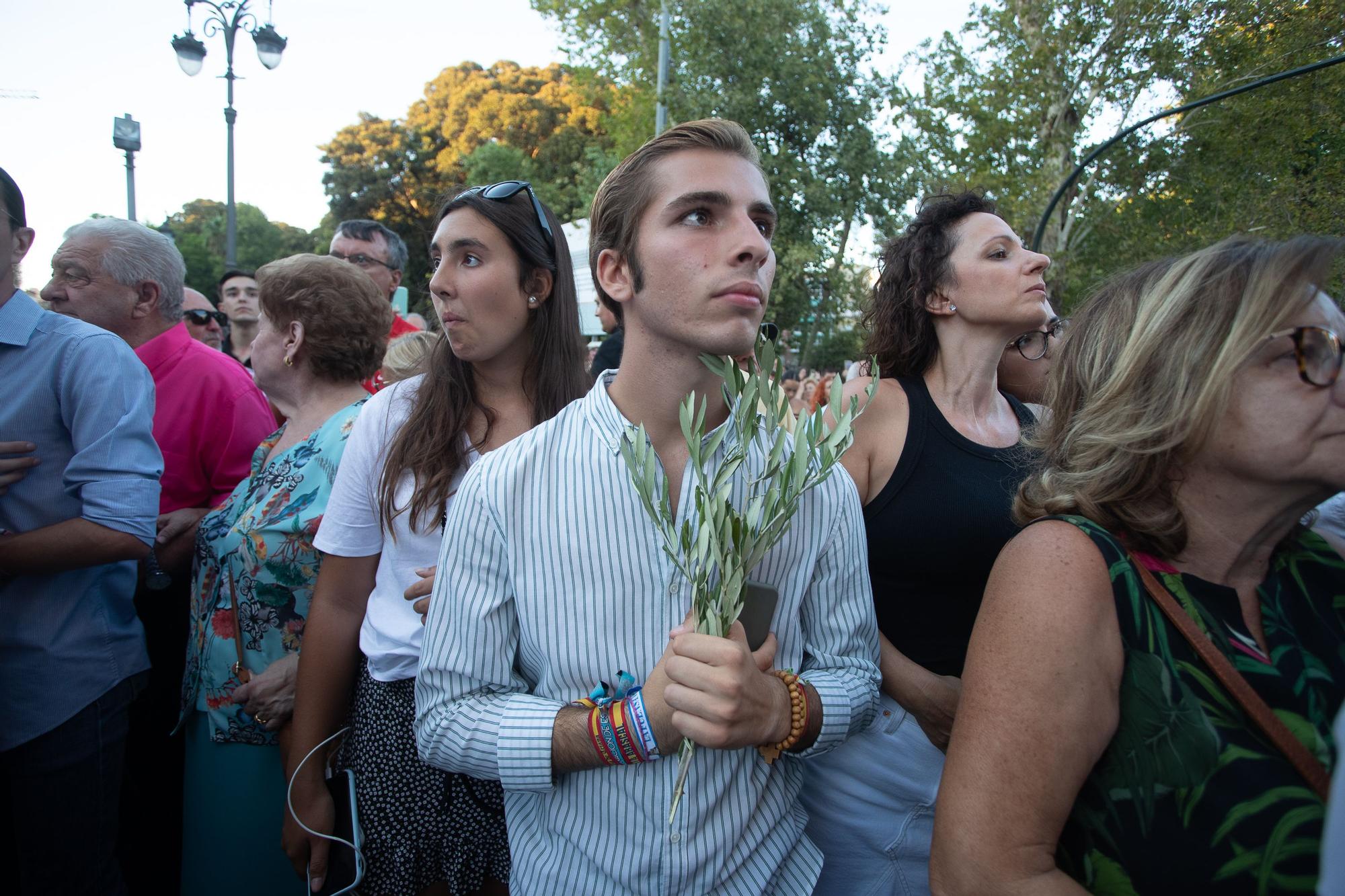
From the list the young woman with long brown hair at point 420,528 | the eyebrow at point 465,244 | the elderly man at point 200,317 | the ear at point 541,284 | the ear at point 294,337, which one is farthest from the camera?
the elderly man at point 200,317

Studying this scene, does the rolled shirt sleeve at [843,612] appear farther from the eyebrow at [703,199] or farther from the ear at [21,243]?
the ear at [21,243]

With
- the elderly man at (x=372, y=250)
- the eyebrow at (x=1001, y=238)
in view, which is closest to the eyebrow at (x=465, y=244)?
the eyebrow at (x=1001, y=238)

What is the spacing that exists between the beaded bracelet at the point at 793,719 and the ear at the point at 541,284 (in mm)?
1428

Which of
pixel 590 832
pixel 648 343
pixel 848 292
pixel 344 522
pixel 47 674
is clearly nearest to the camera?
pixel 590 832

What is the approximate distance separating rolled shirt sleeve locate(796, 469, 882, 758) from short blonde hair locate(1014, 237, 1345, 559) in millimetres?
398

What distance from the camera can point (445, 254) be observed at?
2275 millimetres

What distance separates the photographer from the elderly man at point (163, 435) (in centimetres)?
319

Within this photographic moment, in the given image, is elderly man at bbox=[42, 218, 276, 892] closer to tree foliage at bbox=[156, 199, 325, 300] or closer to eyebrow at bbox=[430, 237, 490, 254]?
eyebrow at bbox=[430, 237, 490, 254]

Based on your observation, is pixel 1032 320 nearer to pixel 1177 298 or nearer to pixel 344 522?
pixel 1177 298

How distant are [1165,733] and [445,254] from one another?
213cm

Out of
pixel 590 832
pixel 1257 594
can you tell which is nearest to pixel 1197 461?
pixel 1257 594

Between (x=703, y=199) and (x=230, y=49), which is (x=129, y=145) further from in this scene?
(x=703, y=199)

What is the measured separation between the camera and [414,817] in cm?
208

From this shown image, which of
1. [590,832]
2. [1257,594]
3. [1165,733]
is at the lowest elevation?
[590,832]
